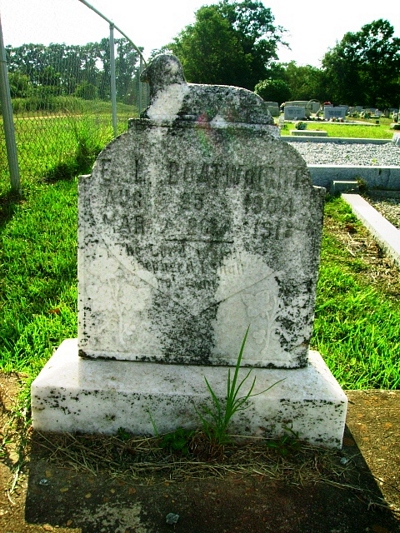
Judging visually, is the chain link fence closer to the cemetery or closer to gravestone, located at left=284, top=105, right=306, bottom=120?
the cemetery

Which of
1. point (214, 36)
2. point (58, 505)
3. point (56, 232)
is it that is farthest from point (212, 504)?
point (214, 36)

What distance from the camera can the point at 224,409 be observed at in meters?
1.88

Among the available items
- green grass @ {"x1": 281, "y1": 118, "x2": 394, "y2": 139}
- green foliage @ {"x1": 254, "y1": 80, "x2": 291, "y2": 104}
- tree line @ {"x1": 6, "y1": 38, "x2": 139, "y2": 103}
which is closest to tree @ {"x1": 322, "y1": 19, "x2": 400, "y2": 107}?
green foliage @ {"x1": 254, "y1": 80, "x2": 291, "y2": 104}

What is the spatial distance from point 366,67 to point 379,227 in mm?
58957

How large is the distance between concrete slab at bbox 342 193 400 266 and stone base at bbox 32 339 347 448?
264cm

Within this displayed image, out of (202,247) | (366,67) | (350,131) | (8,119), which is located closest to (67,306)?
(202,247)

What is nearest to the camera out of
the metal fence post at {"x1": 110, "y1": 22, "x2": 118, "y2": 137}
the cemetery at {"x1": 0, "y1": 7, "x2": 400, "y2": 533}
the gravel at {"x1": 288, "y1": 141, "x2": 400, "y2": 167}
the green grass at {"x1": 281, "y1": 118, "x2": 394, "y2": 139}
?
the cemetery at {"x1": 0, "y1": 7, "x2": 400, "y2": 533}

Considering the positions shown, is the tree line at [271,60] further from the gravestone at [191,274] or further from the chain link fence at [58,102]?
the gravestone at [191,274]

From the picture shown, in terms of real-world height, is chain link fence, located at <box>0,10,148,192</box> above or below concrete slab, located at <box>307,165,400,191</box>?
above

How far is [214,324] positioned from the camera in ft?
6.61

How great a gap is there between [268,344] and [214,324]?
25 cm

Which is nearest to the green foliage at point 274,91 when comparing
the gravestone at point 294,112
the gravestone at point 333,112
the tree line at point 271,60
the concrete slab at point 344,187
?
the tree line at point 271,60

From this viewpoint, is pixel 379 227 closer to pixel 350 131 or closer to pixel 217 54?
pixel 350 131

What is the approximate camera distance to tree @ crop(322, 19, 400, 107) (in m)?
53.9
